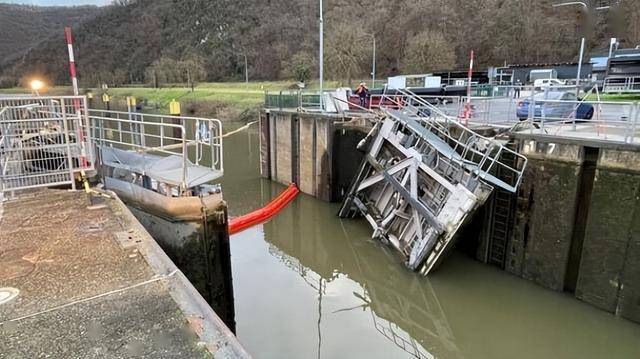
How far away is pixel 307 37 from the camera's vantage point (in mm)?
91312

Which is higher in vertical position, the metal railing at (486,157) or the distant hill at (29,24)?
the distant hill at (29,24)

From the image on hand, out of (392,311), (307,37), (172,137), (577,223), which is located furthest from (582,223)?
(307,37)

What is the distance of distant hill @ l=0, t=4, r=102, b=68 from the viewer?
15800cm

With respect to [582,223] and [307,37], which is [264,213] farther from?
[307,37]

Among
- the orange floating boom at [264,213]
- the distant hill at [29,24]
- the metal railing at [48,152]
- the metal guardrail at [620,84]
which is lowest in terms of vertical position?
the orange floating boom at [264,213]

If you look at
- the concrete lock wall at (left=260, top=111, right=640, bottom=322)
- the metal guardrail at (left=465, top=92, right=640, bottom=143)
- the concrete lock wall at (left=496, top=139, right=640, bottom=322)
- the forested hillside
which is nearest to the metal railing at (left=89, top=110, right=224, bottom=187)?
the concrete lock wall at (left=260, top=111, right=640, bottom=322)

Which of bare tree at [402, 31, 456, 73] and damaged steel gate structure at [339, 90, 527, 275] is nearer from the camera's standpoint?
damaged steel gate structure at [339, 90, 527, 275]

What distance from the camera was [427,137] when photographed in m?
Result: 10.5

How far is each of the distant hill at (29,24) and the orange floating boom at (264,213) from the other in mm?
168983

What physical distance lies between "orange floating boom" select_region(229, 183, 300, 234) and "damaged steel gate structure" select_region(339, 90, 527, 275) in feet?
8.60

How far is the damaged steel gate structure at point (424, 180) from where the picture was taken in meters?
8.84

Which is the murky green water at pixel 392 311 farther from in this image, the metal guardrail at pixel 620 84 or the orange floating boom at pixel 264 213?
the metal guardrail at pixel 620 84

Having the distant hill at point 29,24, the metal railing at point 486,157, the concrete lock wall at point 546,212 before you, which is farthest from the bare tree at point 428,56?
the distant hill at point 29,24

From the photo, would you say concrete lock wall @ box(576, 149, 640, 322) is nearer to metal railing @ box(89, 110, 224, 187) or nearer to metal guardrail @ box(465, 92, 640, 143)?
metal guardrail @ box(465, 92, 640, 143)
